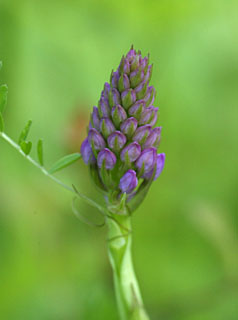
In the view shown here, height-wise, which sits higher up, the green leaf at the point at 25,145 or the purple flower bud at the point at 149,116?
the purple flower bud at the point at 149,116

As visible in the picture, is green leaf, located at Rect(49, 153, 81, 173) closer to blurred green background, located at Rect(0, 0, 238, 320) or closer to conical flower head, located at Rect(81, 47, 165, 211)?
conical flower head, located at Rect(81, 47, 165, 211)

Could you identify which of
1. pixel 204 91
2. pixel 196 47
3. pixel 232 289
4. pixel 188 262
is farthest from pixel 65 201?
pixel 196 47

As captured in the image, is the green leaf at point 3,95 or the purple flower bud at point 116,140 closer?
the purple flower bud at point 116,140

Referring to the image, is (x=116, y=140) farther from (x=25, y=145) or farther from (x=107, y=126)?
(x=25, y=145)

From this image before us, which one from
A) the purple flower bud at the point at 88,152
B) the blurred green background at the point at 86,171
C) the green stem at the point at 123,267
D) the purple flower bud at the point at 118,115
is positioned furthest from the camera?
the blurred green background at the point at 86,171

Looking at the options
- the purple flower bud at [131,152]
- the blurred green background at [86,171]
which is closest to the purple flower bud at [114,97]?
the purple flower bud at [131,152]

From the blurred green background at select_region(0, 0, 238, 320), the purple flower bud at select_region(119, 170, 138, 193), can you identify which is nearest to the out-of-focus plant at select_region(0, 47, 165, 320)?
the purple flower bud at select_region(119, 170, 138, 193)

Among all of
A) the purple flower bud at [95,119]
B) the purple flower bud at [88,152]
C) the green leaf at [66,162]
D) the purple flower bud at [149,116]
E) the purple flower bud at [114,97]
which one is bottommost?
the green leaf at [66,162]

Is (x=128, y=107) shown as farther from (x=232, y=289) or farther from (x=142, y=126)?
(x=232, y=289)

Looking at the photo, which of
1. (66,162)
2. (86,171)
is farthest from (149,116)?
(86,171)

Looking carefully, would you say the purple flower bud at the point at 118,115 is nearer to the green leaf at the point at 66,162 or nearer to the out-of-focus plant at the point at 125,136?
the out-of-focus plant at the point at 125,136
